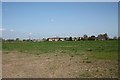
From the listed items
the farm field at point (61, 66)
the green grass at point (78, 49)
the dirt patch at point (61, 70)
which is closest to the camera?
the dirt patch at point (61, 70)

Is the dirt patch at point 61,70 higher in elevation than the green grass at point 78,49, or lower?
lower

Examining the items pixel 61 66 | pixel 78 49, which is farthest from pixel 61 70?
pixel 78 49

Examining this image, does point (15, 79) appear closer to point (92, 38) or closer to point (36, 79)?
point (36, 79)

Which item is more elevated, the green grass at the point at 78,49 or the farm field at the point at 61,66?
the green grass at the point at 78,49

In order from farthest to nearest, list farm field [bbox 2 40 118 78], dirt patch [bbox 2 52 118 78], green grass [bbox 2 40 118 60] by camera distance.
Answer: green grass [bbox 2 40 118 60], farm field [bbox 2 40 118 78], dirt patch [bbox 2 52 118 78]

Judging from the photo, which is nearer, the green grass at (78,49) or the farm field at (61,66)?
the farm field at (61,66)

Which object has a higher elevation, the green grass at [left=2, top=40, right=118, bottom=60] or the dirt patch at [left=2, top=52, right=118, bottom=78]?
the green grass at [left=2, top=40, right=118, bottom=60]

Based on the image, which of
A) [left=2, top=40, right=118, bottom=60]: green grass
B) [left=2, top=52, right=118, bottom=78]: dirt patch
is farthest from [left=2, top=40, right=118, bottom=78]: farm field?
[left=2, top=40, right=118, bottom=60]: green grass

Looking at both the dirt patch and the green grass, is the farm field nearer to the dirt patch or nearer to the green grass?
the dirt patch

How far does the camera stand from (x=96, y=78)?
1123cm

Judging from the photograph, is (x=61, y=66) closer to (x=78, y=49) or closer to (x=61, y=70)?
(x=61, y=70)

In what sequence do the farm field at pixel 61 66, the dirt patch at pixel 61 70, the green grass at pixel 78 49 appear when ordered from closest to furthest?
the dirt patch at pixel 61 70
the farm field at pixel 61 66
the green grass at pixel 78 49

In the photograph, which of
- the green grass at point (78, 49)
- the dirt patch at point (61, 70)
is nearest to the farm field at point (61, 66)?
the dirt patch at point (61, 70)

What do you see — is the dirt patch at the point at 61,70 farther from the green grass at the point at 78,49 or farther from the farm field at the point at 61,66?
the green grass at the point at 78,49
